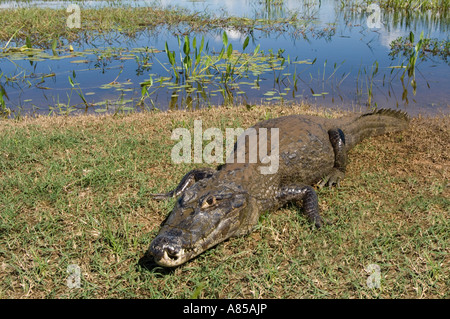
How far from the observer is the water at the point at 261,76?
726 cm

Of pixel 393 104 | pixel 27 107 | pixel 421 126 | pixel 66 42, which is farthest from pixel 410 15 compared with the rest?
pixel 27 107

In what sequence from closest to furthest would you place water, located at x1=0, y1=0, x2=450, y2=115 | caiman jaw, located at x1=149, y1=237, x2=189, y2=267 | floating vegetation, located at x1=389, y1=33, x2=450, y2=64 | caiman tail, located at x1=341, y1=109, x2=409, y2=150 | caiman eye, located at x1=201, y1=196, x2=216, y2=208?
caiman jaw, located at x1=149, y1=237, x2=189, y2=267 < caiman eye, located at x1=201, y1=196, x2=216, y2=208 < caiman tail, located at x1=341, y1=109, x2=409, y2=150 < water, located at x1=0, y1=0, x2=450, y2=115 < floating vegetation, located at x1=389, y1=33, x2=450, y2=64

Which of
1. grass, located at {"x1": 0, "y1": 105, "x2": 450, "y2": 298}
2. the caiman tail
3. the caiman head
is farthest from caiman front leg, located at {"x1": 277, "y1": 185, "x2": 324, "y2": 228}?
the caiman tail

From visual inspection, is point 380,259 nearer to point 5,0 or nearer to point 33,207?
point 33,207

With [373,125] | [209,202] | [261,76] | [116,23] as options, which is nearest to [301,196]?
[209,202]

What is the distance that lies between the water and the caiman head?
4.17m

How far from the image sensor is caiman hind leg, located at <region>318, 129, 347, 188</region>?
4.04 metres

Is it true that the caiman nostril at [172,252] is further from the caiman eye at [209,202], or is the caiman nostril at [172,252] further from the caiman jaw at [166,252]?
the caiman eye at [209,202]

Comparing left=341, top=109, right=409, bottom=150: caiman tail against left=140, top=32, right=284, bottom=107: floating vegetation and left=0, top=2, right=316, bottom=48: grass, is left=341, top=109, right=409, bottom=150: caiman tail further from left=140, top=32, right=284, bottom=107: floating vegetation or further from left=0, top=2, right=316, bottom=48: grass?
left=0, top=2, right=316, bottom=48: grass

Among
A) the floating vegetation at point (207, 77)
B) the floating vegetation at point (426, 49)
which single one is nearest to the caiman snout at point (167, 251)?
the floating vegetation at point (207, 77)

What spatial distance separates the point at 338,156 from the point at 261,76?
4731 mm

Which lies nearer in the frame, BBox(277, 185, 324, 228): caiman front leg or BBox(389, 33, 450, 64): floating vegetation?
BBox(277, 185, 324, 228): caiman front leg
